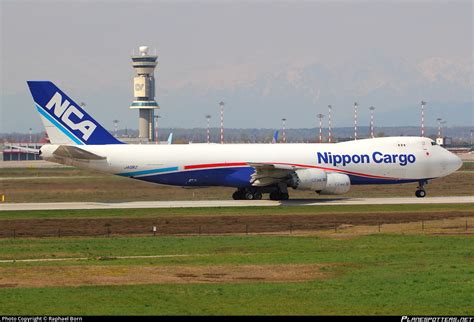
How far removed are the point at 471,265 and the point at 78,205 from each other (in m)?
34.8

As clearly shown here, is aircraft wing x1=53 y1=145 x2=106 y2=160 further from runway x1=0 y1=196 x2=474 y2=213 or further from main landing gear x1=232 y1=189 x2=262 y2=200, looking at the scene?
main landing gear x1=232 y1=189 x2=262 y2=200

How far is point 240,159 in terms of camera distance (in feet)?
217

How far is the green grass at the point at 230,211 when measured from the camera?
5706 cm

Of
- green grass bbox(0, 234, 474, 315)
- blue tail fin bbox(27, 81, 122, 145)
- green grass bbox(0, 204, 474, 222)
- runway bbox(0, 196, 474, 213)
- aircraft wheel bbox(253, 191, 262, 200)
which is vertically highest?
blue tail fin bbox(27, 81, 122, 145)

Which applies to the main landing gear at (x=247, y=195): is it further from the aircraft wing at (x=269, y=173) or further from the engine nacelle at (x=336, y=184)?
the engine nacelle at (x=336, y=184)

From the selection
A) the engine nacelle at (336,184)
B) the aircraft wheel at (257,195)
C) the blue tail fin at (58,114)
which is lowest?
the aircraft wheel at (257,195)

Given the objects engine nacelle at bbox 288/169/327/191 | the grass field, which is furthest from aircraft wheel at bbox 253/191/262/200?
the grass field

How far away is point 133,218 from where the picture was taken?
55.2 metres

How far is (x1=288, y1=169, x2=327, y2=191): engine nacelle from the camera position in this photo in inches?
2534

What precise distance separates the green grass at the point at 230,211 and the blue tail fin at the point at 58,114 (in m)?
6.33

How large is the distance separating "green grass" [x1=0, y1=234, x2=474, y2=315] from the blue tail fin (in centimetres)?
2061

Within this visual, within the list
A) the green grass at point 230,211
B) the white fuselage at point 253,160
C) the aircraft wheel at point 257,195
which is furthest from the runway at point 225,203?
the green grass at point 230,211

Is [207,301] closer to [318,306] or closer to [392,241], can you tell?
[318,306]

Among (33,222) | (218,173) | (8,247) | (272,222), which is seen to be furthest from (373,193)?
(8,247)
